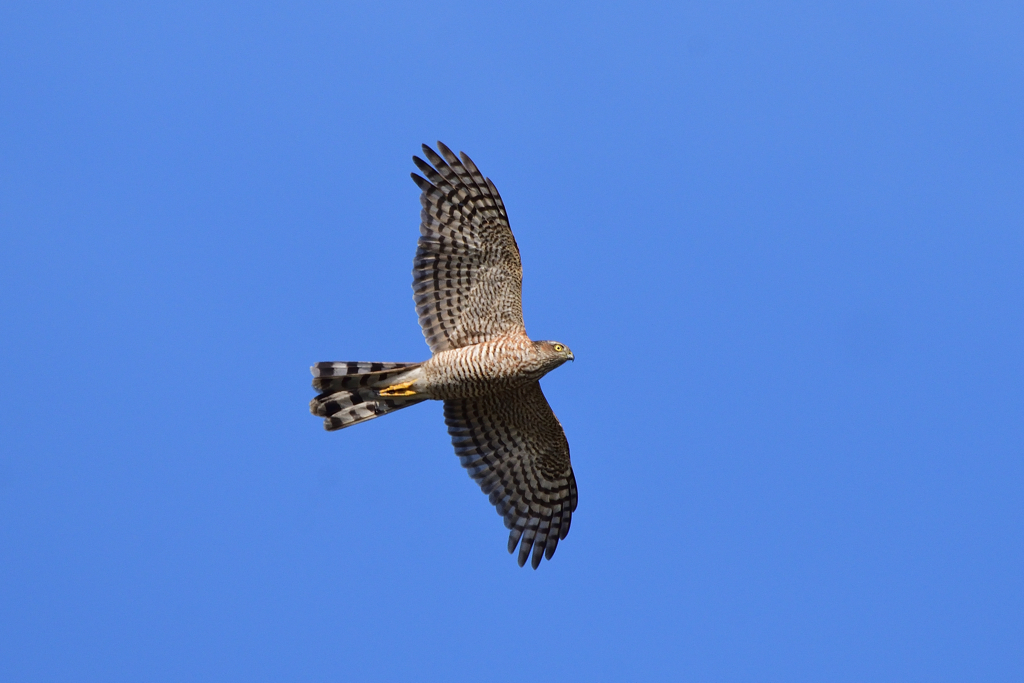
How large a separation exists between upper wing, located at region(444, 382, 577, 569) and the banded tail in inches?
39.6

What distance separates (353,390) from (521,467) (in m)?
2.47

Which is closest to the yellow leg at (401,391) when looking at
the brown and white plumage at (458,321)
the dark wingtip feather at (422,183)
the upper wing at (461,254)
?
the brown and white plumage at (458,321)

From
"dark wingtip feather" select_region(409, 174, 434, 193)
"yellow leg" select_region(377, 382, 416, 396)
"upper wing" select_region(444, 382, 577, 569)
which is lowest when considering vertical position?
"upper wing" select_region(444, 382, 577, 569)

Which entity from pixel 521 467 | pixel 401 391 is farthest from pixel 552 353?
pixel 521 467

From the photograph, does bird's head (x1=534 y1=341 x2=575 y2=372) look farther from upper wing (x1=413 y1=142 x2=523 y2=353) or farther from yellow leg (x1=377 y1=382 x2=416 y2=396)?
yellow leg (x1=377 y1=382 x2=416 y2=396)

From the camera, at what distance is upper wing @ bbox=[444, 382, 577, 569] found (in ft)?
47.3

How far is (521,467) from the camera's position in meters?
14.7

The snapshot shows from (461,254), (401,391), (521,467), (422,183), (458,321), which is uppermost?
(422,183)

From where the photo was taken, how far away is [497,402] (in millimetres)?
14188

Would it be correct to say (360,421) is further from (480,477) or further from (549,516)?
(549,516)

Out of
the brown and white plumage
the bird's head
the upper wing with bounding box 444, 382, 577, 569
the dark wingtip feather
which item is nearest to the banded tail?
the brown and white plumage

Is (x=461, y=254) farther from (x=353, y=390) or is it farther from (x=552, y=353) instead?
(x=353, y=390)

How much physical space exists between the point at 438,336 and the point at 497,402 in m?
1.17

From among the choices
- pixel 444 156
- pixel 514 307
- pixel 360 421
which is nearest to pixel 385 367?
pixel 360 421
